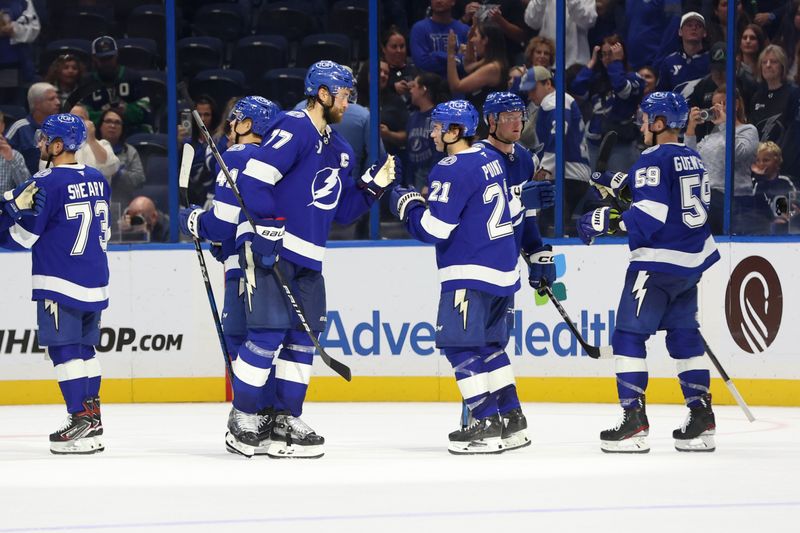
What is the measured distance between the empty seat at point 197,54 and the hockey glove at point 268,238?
3.55 m

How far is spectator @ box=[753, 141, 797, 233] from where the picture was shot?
27.7ft

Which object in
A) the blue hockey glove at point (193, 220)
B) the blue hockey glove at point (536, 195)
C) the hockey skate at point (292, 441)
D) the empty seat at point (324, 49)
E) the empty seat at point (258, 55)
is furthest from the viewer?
the empty seat at point (258, 55)

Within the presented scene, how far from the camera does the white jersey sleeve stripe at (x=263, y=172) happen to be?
588 cm

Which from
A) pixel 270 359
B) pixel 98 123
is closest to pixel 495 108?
pixel 270 359

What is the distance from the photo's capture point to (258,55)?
30.3 ft

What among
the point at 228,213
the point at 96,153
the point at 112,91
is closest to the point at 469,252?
the point at 228,213

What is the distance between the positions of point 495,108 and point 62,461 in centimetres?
234

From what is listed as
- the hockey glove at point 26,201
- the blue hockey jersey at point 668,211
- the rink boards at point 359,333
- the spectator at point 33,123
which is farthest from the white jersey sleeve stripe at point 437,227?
the spectator at point 33,123

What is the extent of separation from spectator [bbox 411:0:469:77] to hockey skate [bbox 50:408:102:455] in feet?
12.1

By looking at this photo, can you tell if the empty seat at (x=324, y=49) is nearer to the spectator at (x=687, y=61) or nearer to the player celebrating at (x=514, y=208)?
the spectator at (x=687, y=61)

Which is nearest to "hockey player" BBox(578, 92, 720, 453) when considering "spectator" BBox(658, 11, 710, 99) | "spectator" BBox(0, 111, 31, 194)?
"spectator" BBox(658, 11, 710, 99)

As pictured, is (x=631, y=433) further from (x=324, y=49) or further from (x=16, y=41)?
(x=16, y=41)

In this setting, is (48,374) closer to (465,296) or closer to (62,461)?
(62,461)

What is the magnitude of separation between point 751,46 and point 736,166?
27.2 inches
